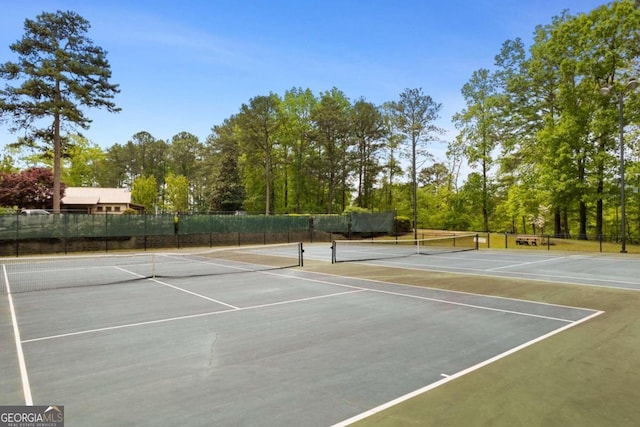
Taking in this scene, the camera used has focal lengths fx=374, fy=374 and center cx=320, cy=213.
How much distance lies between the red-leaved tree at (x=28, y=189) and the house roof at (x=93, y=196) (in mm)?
5066

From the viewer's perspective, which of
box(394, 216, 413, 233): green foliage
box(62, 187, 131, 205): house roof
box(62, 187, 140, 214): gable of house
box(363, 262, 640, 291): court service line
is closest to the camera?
box(363, 262, 640, 291): court service line

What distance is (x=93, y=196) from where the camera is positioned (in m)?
55.2

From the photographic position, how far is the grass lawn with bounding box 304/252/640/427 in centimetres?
369

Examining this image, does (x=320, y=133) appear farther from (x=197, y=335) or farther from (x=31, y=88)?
(x=197, y=335)

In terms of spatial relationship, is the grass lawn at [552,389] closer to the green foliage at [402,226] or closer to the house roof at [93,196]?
the green foliage at [402,226]

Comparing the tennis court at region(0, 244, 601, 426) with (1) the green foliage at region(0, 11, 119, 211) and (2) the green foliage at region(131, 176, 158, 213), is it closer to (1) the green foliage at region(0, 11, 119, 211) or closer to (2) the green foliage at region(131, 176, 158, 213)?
(1) the green foliage at region(0, 11, 119, 211)

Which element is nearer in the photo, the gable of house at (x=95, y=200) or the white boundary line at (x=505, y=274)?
the white boundary line at (x=505, y=274)

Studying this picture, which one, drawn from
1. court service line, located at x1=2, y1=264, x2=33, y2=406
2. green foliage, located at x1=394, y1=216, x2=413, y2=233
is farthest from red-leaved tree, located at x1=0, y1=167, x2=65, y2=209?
court service line, located at x1=2, y1=264, x2=33, y2=406

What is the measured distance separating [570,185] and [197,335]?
33.0 metres

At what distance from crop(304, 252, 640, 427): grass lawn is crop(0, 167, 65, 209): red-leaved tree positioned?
5166cm

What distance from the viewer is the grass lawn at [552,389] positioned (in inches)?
145

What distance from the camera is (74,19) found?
3103 centimetres

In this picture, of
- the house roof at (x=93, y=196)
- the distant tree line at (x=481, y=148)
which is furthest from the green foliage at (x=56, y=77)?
the house roof at (x=93, y=196)

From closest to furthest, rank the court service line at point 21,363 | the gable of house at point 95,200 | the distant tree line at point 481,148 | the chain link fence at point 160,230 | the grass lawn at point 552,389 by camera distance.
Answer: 1. the grass lawn at point 552,389
2. the court service line at point 21,363
3. the chain link fence at point 160,230
4. the distant tree line at point 481,148
5. the gable of house at point 95,200
